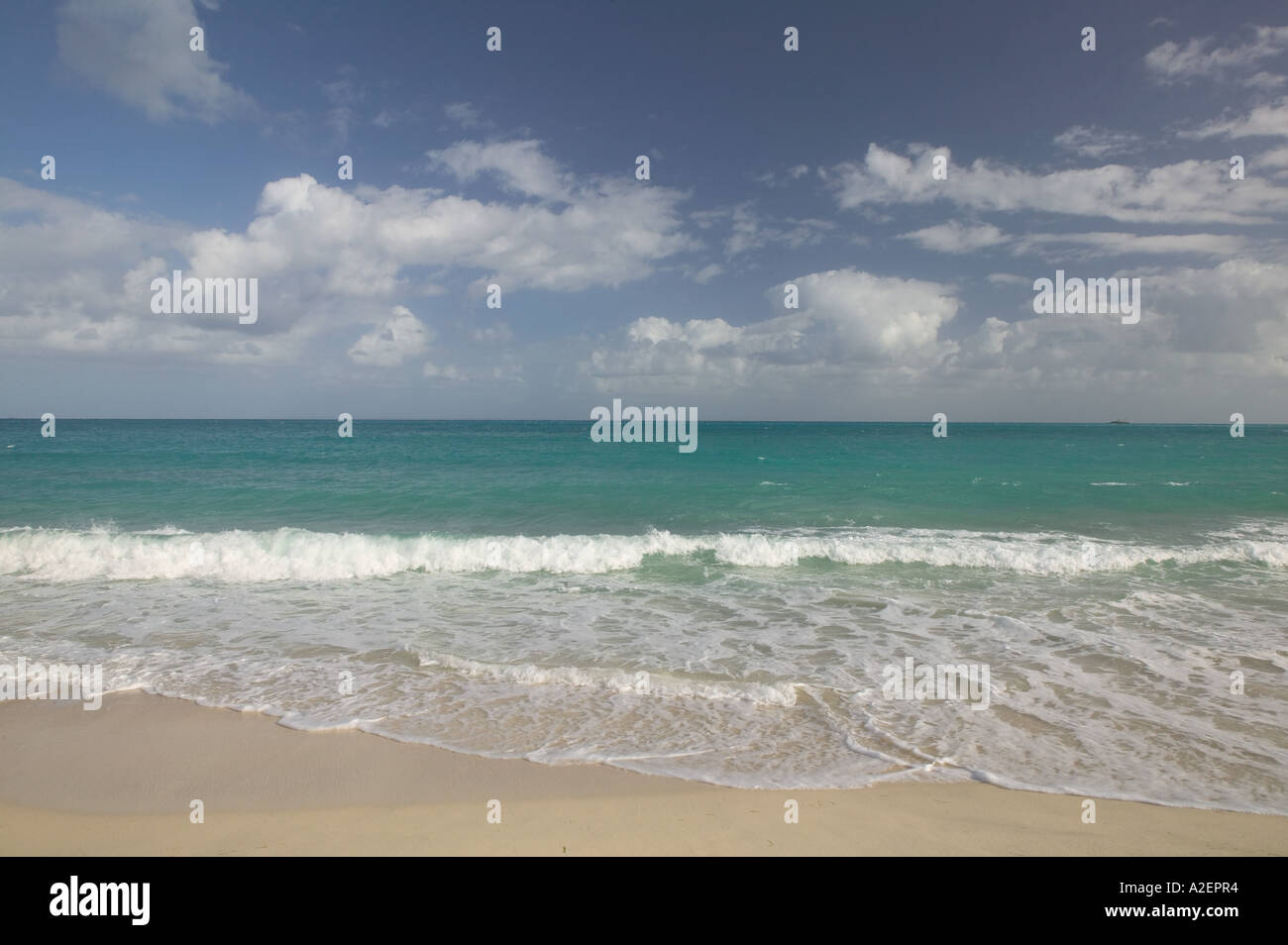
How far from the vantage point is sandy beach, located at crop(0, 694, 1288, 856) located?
4078mm

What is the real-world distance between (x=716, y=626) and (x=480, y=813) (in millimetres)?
5516

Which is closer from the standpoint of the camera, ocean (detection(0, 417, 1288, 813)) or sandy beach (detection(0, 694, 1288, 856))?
sandy beach (detection(0, 694, 1288, 856))

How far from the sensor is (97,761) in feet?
17.3

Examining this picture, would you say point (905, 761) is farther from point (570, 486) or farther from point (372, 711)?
point (570, 486)

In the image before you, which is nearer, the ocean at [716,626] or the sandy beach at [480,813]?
the sandy beach at [480,813]

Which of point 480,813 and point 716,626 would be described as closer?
point 480,813

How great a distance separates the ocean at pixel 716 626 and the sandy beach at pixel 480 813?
13.0 inches

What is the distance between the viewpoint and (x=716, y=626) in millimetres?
9469

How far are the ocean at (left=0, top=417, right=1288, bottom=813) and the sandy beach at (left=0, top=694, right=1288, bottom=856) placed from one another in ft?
1.08

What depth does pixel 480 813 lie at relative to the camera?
447 centimetres

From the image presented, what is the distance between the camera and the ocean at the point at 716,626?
5.61m

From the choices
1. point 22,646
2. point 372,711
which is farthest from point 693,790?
point 22,646

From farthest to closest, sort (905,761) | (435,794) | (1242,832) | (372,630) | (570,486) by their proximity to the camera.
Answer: (570,486) < (372,630) < (905,761) < (435,794) < (1242,832)
